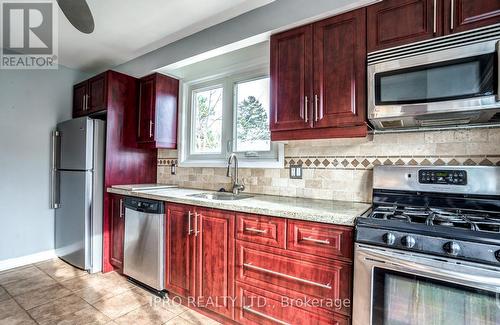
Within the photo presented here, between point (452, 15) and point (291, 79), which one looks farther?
point (291, 79)

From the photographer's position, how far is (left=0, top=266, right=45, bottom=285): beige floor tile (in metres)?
2.57

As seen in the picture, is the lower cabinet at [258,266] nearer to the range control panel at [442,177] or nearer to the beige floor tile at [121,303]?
the beige floor tile at [121,303]

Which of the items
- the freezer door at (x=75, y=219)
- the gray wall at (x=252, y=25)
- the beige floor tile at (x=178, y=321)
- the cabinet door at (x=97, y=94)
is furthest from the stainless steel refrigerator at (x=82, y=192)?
the beige floor tile at (x=178, y=321)

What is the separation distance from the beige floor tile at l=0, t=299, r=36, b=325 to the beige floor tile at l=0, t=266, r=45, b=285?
0.53 meters

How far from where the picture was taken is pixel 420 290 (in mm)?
1132

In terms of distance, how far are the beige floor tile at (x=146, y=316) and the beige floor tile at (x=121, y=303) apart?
6 cm

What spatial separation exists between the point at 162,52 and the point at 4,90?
1889 millimetres

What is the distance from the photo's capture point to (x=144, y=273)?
7.56ft

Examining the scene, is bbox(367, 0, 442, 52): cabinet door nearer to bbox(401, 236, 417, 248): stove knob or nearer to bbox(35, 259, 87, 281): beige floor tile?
bbox(401, 236, 417, 248): stove knob

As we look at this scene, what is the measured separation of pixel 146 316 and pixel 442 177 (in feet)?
7.63

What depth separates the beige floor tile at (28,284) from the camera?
7.72ft

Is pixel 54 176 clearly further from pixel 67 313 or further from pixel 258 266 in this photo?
pixel 258 266

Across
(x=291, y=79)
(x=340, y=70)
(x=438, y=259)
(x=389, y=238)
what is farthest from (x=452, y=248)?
(x=291, y=79)

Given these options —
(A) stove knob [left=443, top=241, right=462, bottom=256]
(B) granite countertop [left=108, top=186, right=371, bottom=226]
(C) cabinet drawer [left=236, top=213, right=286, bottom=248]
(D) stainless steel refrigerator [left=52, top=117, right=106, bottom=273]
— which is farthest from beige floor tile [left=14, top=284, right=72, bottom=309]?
(A) stove knob [left=443, top=241, right=462, bottom=256]
